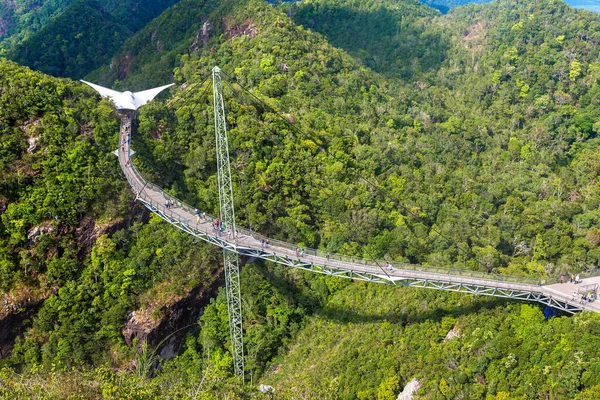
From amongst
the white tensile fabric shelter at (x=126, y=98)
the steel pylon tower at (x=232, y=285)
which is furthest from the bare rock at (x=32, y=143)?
the steel pylon tower at (x=232, y=285)

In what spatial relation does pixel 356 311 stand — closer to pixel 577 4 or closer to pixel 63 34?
pixel 63 34

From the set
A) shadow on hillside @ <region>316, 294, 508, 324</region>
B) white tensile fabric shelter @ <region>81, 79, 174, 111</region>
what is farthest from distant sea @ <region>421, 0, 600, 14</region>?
shadow on hillside @ <region>316, 294, 508, 324</region>

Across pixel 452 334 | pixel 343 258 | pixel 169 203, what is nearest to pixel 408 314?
pixel 452 334

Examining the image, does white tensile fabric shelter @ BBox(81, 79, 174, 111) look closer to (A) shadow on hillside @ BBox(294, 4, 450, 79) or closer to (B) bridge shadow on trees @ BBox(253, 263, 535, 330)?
(B) bridge shadow on trees @ BBox(253, 263, 535, 330)

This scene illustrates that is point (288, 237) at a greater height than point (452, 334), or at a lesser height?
greater

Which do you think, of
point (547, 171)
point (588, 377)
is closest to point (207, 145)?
point (588, 377)

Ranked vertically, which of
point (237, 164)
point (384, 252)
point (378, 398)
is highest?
point (237, 164)

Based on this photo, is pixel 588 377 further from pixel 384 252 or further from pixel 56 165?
pixel 56 165
